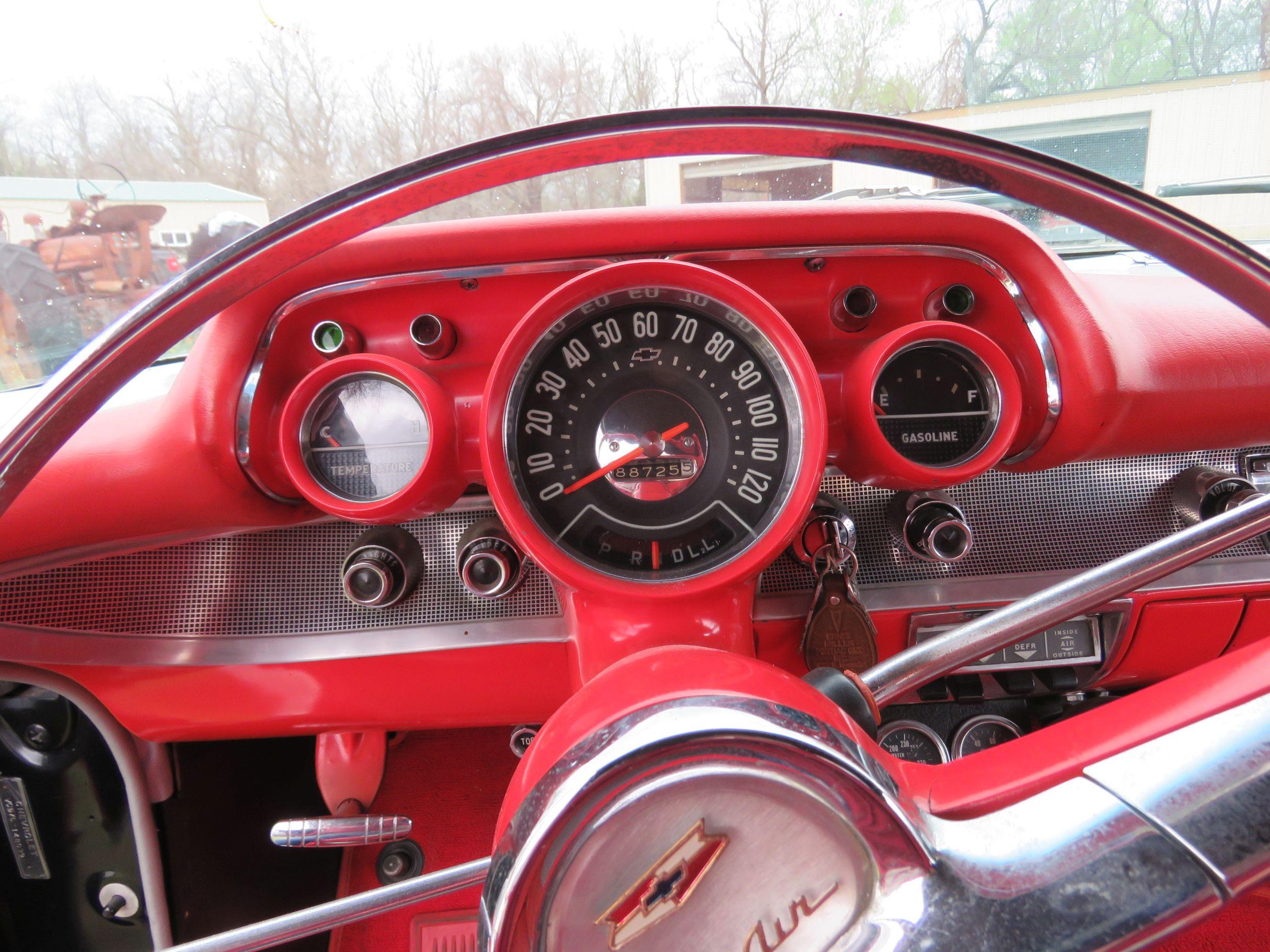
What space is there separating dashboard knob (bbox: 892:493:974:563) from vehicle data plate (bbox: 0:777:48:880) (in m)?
1.68

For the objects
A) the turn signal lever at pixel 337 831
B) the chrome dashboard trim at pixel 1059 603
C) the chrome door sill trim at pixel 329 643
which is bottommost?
the turn signal lever at pixel 337 831

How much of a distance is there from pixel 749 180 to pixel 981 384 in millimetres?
609

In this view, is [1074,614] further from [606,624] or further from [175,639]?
[175,639]

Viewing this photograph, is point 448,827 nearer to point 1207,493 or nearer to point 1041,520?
point 1041,520

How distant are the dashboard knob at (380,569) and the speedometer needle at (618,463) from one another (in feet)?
1.16

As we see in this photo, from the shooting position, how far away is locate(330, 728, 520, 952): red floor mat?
1585 mm

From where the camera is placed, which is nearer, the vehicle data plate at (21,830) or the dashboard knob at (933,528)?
the dashboard knob at (933,528)

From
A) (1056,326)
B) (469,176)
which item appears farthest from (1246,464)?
(469,176)

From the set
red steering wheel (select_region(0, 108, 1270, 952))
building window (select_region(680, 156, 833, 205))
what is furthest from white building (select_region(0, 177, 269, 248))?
red steering wheel (select_region(0, 108, 1270, 952))

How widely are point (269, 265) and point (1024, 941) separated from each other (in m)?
0.77

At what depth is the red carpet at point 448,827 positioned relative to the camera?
4.88ft

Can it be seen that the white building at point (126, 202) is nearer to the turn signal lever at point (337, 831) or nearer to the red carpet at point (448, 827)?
the turn signal lever at point (337, 831)

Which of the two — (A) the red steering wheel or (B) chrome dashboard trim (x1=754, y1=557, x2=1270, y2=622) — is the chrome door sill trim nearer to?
(B) chrome dashboard trim (x1=754, y1=557, x2=1270, y2=622)

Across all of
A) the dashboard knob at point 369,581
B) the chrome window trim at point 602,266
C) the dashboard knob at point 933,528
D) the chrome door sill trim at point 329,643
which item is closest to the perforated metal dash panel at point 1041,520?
the dashboard knob at point 933,528
